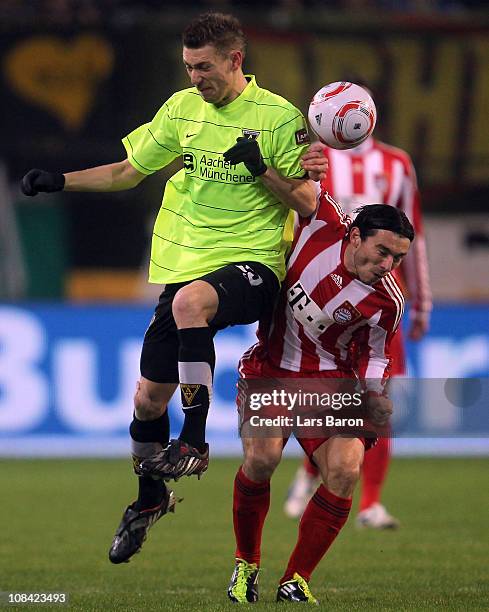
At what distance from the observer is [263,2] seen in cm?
1358

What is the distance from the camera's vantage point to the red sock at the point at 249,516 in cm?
607

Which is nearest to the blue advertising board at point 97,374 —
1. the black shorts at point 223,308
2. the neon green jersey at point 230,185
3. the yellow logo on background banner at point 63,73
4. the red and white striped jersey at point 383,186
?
the yellow logo on background banner at point 63,73

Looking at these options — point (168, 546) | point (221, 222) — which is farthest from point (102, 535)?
point (221, 222)

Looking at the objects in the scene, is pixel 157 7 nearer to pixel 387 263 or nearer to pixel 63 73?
pixel 63 73

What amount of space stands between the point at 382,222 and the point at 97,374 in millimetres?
6265

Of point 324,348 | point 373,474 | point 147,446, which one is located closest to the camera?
point 324,348

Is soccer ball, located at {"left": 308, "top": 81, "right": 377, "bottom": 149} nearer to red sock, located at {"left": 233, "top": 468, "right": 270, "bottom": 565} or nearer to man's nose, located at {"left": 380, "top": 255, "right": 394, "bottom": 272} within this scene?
man's nose, located at {"left": 380, "top": 255, "right": 394, "bottom": 272}

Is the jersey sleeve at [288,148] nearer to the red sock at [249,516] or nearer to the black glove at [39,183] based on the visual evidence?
the black glove at [39,183]

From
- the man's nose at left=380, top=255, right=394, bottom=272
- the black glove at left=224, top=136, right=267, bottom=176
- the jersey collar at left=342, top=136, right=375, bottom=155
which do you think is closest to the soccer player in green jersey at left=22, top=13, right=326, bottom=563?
the black glove at left=224, top=136, right=267, bottom=176

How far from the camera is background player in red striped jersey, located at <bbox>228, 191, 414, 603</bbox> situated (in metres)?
5.83

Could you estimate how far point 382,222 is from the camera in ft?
18.9

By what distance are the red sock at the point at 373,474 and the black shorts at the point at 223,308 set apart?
250 centimetres

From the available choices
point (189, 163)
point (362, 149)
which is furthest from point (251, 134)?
point (362, 149)

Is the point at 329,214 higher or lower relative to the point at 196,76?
lower
